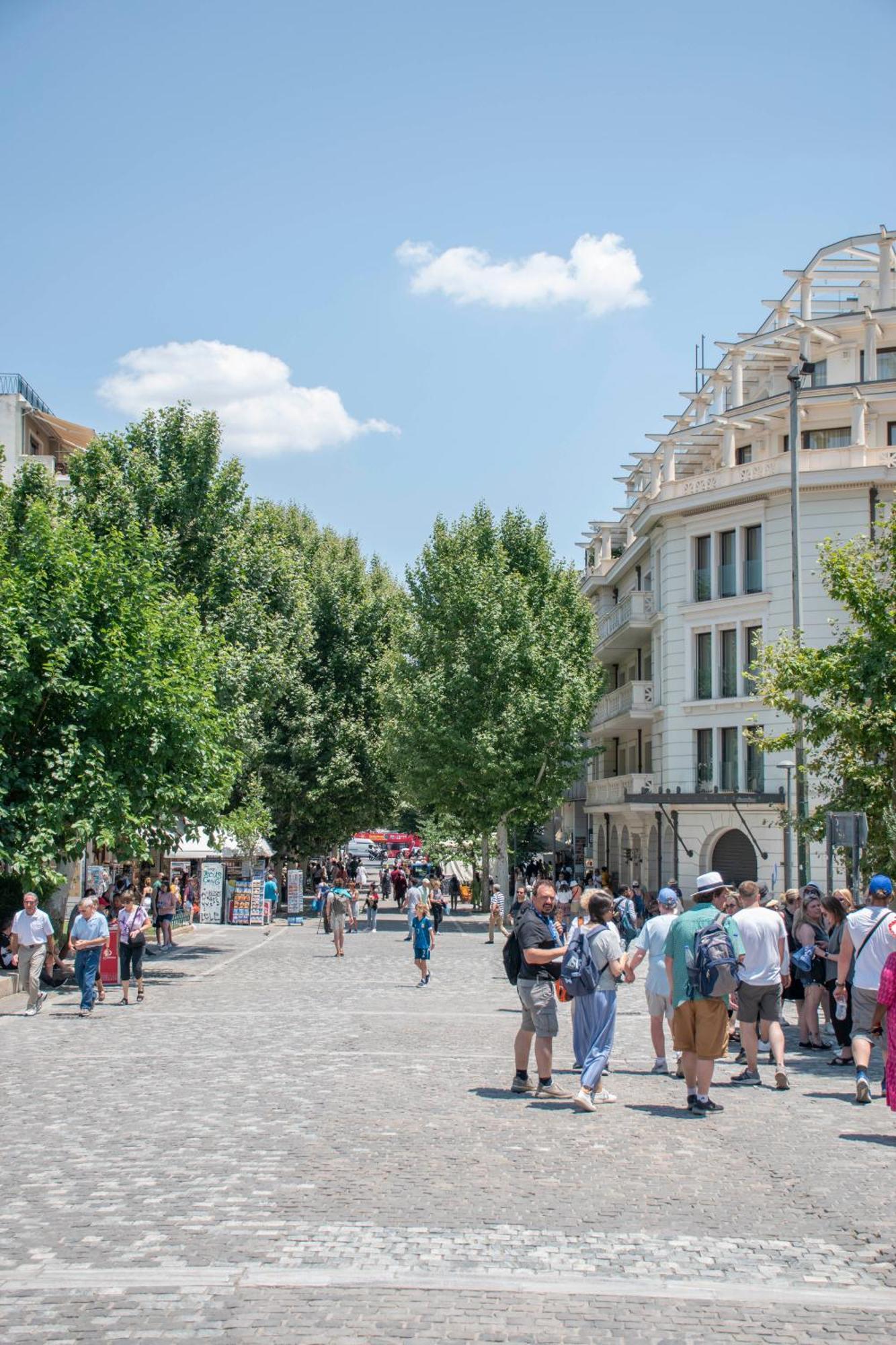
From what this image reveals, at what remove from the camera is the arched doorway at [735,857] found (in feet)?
133

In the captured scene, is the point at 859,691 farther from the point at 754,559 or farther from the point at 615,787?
the point at 615,787

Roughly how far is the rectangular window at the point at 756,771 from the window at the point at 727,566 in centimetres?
451

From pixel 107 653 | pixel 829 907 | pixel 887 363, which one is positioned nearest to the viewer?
pixel 829 907

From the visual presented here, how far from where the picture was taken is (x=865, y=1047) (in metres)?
11.3

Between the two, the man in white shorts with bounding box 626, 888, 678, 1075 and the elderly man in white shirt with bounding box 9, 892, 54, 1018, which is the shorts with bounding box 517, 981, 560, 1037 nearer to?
the man in white shorts with bounding box 626, 888, 678, 1075

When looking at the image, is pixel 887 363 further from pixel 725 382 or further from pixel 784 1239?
pixel 784 1239

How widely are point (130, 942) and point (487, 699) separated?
85.0 feet

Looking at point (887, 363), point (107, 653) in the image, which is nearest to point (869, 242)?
point (887, 363)

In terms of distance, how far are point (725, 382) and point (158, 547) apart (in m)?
23.2

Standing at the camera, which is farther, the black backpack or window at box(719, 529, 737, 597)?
window at box(719, 529, 737, 597)

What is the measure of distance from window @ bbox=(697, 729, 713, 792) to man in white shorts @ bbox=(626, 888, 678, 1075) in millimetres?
28709

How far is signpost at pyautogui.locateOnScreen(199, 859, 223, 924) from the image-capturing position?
4356 cm

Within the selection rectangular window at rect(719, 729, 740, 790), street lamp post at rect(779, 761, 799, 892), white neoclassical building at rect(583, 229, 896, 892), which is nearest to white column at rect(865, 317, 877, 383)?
white neoclassical building at rect(583, 229, 896, 892)

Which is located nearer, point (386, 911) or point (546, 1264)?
point (546, 1264)
